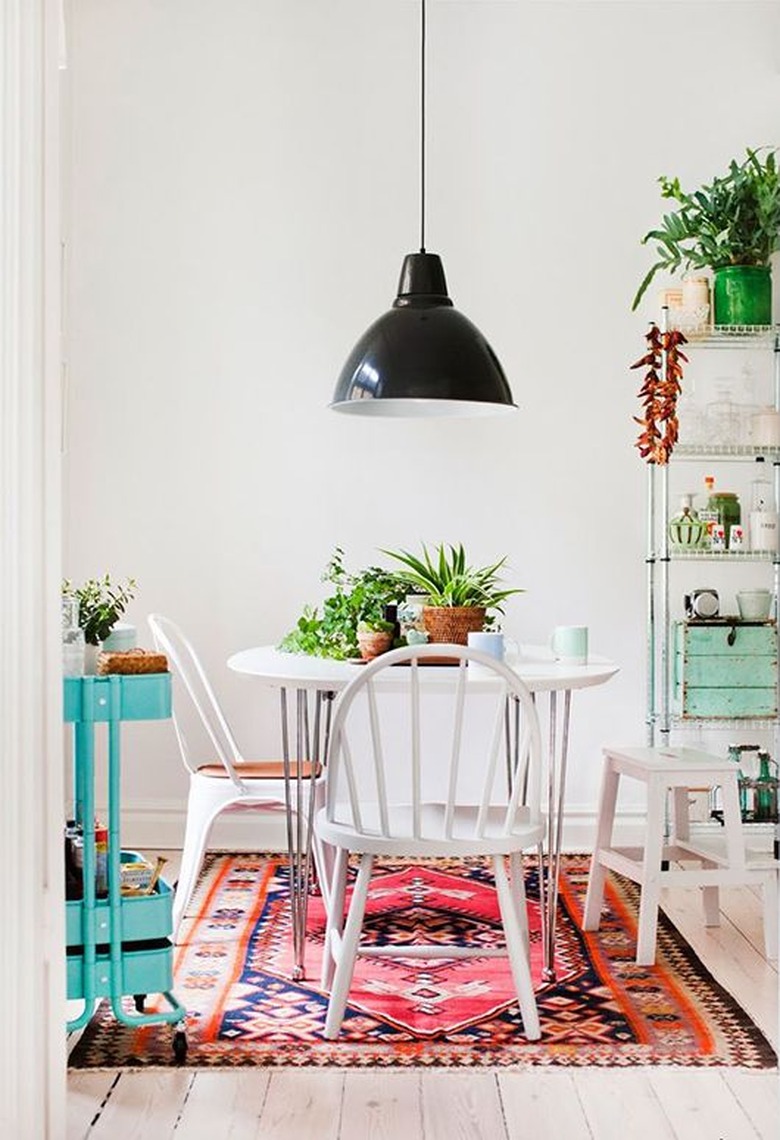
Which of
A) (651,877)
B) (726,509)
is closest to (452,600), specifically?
(651,877)

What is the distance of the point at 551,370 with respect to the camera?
5066mm

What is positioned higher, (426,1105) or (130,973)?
(130,973)

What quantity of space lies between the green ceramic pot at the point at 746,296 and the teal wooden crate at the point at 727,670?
3.23 ft

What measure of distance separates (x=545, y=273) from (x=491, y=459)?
666 millimetres

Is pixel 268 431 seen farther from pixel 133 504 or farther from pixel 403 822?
pixel 403 822

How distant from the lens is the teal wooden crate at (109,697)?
278 cm

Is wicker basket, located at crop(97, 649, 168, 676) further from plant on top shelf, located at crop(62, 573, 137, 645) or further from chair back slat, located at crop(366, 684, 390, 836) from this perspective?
chair back slat, located at crop(366, 684, 390, 836)

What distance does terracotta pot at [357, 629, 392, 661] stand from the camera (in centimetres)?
368

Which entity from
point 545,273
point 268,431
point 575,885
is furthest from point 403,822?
point 545,273

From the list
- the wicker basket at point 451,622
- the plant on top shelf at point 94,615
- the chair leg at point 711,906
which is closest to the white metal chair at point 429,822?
the wicker basket at point 451,622

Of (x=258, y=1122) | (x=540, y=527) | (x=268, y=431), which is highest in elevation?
(x=268, y=431)

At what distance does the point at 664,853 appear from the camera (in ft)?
13.6

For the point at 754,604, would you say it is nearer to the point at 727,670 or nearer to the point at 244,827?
the point at 727,670

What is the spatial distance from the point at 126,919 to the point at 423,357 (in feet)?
5.01
